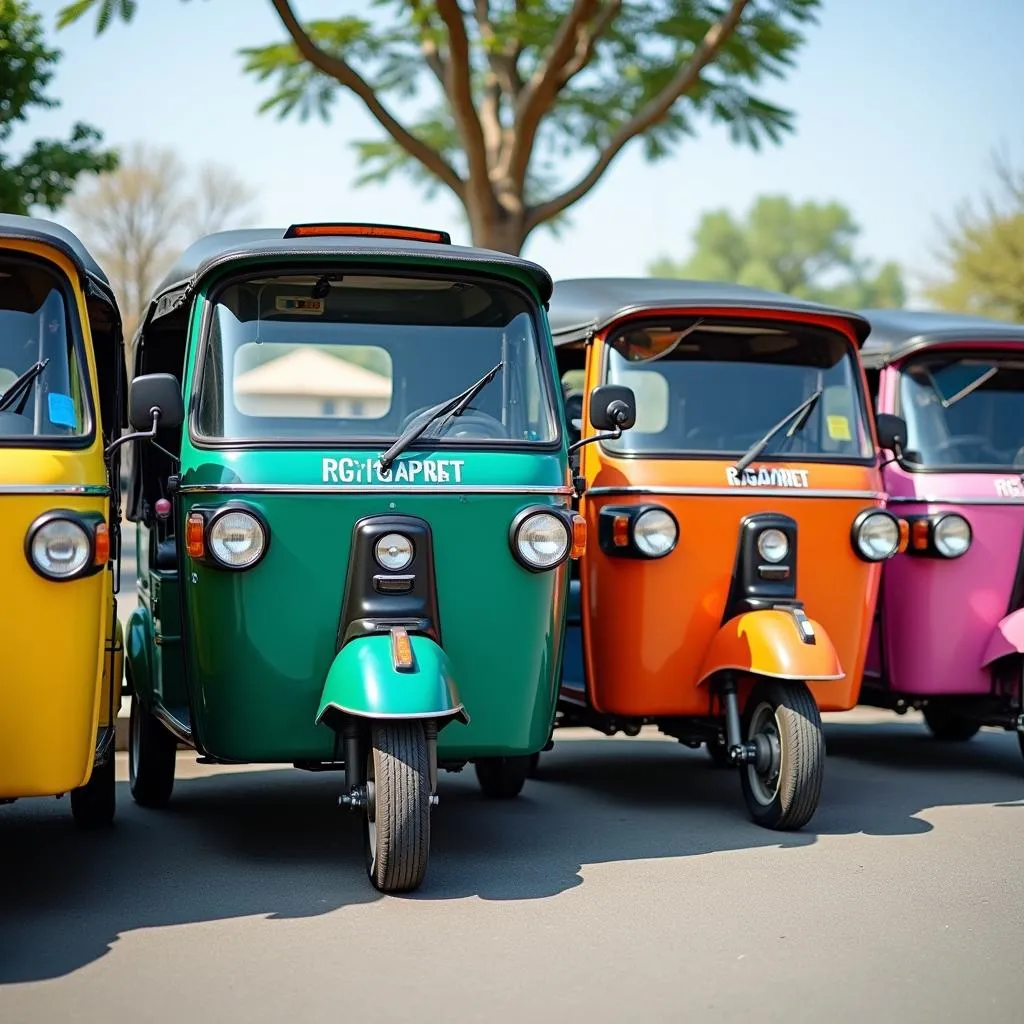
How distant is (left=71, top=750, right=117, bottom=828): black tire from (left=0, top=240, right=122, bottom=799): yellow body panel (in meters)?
1.36

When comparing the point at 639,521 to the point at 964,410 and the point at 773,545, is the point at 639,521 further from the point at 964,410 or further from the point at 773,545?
the point at 964,410

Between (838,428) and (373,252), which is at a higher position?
(373,252)

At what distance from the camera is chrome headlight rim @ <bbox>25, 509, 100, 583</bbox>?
516cm

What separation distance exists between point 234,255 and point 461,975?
2.97 metres

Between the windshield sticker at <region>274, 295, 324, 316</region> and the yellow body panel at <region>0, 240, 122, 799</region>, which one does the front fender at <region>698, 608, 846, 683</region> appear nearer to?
the windshield sticker at <region>274, 295, 324, 316</region>

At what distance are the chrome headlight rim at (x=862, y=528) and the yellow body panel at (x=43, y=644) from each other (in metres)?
3.69

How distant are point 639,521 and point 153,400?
2.39 m

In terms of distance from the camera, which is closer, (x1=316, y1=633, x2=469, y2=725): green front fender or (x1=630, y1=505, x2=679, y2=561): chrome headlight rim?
(x1=316, y1=633, x2=469, y2=725): green front fender

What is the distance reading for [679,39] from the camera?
1573 cm

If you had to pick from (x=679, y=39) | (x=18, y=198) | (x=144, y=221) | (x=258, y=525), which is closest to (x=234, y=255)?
(x=258, y=525)

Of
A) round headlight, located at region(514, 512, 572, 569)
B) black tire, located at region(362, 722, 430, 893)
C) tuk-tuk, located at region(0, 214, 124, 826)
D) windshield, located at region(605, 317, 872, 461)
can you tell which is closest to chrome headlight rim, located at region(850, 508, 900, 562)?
windshield, located at region(605, 317, 872, 461)

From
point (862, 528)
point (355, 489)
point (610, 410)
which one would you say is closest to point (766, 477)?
point (862, 528)

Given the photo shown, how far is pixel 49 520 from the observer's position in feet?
17.0

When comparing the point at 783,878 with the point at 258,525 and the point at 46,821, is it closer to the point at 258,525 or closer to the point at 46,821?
the point at 258,525
